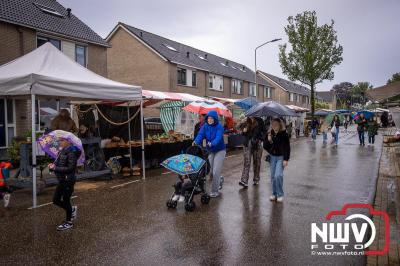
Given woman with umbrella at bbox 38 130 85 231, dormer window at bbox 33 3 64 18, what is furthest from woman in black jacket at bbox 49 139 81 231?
dormer window at bbox 33 3 64 18

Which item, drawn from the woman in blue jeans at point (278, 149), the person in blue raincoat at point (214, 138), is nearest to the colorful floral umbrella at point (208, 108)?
the person in blue raincoat at point (214, 138)

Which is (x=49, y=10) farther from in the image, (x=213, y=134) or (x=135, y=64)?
(x=213, y=134)

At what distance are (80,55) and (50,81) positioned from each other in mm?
12988

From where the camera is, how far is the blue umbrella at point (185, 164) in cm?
620

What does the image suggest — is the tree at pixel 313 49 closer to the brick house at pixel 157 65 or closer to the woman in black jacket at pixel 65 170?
the brick house at pixel 157 65

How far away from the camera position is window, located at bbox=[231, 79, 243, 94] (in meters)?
39.3

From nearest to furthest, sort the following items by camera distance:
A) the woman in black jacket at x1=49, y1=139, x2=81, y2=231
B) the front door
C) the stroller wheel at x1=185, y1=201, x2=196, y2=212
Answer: the woman in black jacket at x1=49, y1=139, x2=81, y2=231, the stroller wheel at x1=185, y1=201, x2=196, y2=212, the front door

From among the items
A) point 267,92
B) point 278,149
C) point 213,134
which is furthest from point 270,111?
point 267,92

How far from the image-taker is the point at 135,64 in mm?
30469

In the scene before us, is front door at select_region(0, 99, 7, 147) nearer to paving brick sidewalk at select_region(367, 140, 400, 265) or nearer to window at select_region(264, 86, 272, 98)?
paving brick sidewalk at select_region(367, 140, 400, 265)

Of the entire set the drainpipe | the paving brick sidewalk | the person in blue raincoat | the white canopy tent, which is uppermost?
the drainpipe

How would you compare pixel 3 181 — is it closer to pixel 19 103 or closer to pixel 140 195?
pixel 140 195

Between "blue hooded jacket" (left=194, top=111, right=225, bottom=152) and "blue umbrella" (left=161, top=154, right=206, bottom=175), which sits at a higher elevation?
"blue hooded jacket" (left=194, top=111, right=225, bottom=152)

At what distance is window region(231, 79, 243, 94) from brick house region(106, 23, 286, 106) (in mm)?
3172
